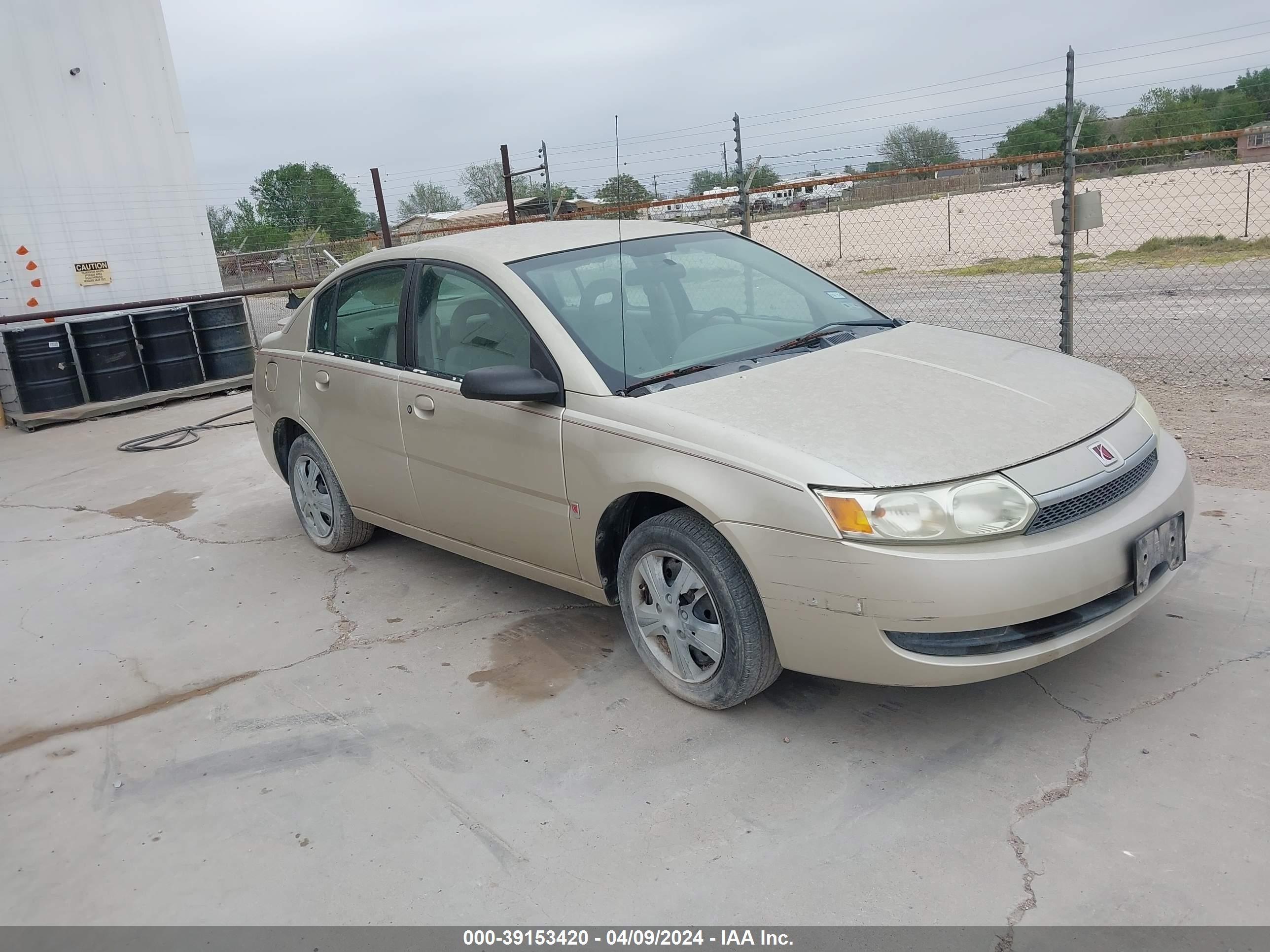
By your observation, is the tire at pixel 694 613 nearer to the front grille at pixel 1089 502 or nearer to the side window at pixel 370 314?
the front grille at pixel 1089 502

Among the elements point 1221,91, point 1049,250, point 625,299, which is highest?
point 1221,91

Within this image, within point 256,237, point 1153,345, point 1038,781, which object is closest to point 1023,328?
point 1153,345

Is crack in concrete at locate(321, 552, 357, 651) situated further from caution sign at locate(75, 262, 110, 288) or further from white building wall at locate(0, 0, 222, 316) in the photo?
caution sign at locate(75, 262, 110, 288)

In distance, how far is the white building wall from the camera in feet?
38.4

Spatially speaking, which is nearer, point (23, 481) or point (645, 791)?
point (645, 791)

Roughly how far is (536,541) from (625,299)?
1.02m

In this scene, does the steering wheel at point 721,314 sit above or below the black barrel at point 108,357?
above

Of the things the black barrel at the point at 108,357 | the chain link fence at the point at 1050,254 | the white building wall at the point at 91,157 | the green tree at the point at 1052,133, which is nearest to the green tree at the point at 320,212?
the chain link fence at the point at 1050,254

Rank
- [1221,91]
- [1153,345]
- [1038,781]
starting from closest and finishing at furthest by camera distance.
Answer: [1038,781] < [1153,345] < [1221,91]

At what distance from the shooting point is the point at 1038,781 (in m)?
2.86

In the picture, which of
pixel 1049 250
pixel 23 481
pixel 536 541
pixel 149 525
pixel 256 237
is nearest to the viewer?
pixel 536 541

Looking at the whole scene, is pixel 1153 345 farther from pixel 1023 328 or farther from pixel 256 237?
pixel 256 237

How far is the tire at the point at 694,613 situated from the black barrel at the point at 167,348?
9248mm

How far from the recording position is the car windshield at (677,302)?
372cm
